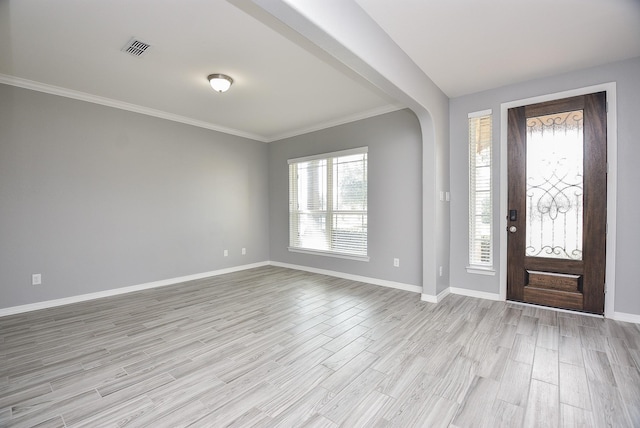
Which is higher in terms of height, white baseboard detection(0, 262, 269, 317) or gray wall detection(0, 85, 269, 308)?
gray wall detection(0, 85, 269, 308)

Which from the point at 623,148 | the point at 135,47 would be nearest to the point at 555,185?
the point at 623,148

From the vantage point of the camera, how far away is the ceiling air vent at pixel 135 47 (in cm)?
263

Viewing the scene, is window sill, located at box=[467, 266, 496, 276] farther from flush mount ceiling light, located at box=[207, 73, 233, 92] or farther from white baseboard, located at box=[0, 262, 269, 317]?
white baseboard, located at box=[0, 262, 269, 317]

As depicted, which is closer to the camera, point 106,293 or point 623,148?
point 623,148

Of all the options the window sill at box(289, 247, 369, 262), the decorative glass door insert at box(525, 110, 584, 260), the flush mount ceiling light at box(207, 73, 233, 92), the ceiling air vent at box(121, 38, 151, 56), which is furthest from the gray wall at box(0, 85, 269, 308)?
the decorative glass door insert at box(525, 110, 584, 260)

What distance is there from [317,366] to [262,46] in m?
2.84

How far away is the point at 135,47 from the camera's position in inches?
107

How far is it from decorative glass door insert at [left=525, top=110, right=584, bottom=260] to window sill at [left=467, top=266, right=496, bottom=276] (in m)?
0.46

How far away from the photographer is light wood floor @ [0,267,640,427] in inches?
66.9

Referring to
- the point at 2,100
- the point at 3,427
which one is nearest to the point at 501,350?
the point at 3,427

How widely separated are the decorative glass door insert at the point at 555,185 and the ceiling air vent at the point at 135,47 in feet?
14.0

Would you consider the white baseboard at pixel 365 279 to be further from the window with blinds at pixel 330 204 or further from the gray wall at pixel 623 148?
the gray wall at pixel 623 148

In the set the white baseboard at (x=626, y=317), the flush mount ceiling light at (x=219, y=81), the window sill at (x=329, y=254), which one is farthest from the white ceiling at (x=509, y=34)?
the window sill at (x=329, y=254)

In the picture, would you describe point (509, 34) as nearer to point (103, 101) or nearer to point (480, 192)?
point (480, 192)
